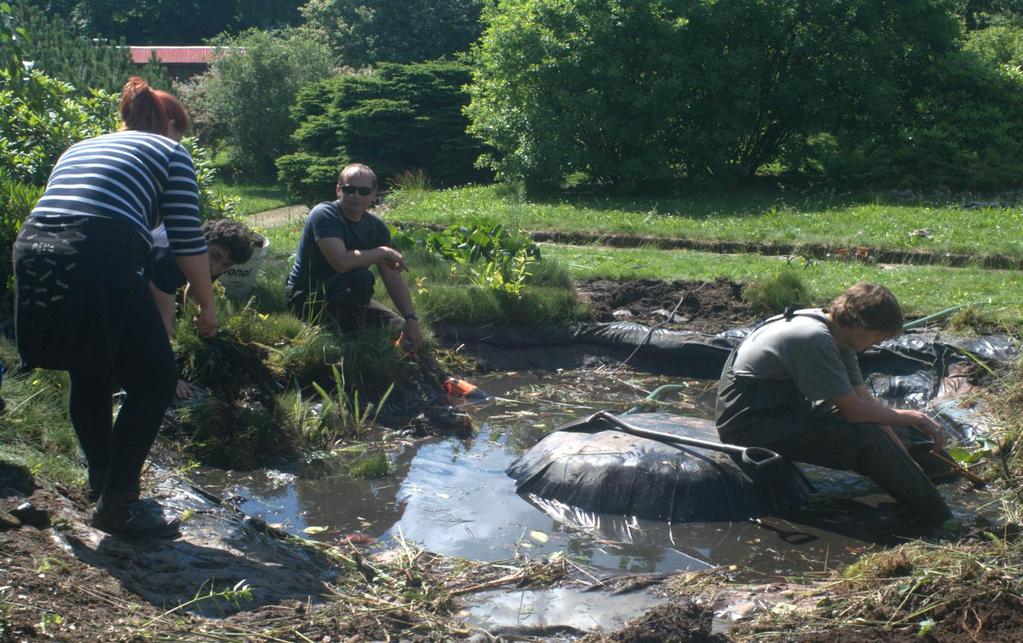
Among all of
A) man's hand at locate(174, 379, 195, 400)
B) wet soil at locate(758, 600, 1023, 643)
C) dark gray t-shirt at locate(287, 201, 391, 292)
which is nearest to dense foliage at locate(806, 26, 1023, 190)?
dark gray t-shirt at locate(287, 201, 391, 292)

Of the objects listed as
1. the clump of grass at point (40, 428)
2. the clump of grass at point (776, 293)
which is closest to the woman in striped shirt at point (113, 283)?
the clump of grass at point (40, 428)

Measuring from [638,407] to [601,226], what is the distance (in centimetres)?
620

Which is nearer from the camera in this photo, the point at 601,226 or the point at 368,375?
the point at 368,375

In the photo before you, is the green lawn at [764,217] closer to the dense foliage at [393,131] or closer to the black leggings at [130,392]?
the dense foliage at [393,131]

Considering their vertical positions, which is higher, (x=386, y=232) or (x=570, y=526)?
(x=386, y=232)

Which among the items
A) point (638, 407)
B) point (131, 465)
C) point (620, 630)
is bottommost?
point (638, 407)

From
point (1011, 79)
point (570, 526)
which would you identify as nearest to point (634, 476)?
point (570, 526)

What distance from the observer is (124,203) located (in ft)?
13.2

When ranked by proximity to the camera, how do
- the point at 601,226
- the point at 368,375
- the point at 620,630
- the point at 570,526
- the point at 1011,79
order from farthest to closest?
the point at 1011,79 < the point at 601,226 < the point at 368,375 < the point at 570,526 < the point at 620,630

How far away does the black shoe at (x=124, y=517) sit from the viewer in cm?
417

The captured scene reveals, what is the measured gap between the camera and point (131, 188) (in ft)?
13.3

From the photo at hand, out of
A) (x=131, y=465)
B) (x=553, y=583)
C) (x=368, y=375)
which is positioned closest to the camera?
(x=131, y=465)

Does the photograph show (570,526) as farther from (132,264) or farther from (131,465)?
(132,264)

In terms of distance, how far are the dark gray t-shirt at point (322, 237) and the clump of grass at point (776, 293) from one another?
135 inches
